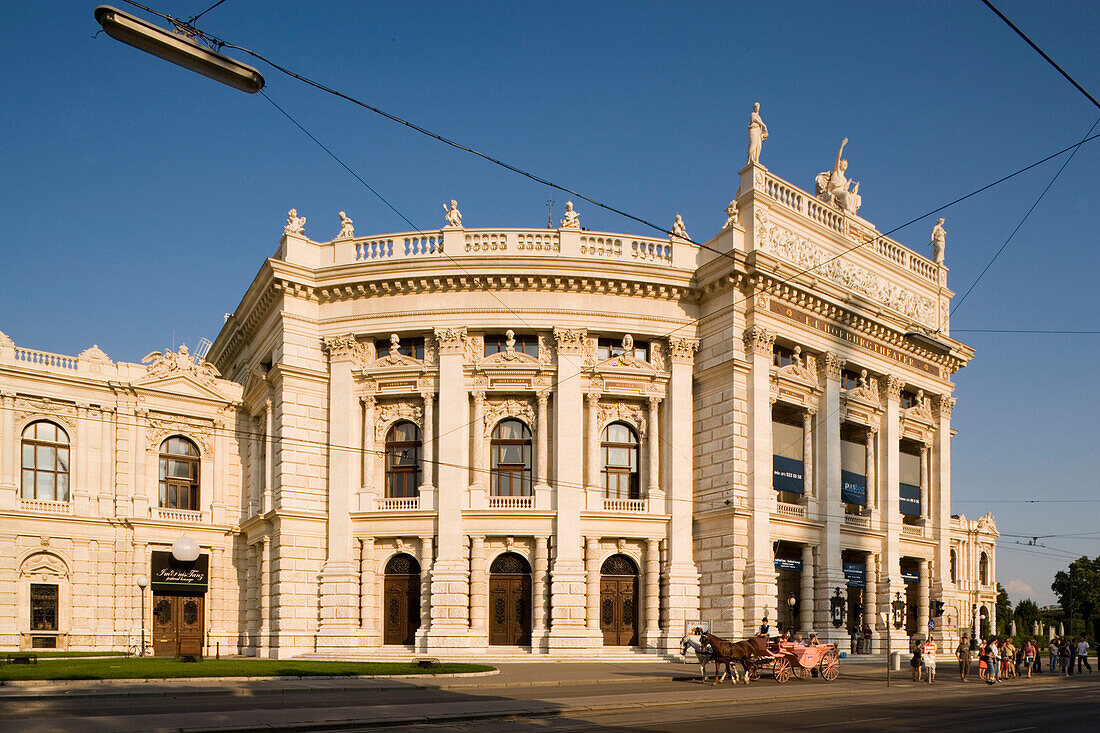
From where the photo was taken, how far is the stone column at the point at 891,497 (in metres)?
49.3

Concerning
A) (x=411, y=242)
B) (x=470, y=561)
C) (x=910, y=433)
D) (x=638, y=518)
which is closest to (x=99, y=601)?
(x=470, y=561)

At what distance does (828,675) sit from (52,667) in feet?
81.5

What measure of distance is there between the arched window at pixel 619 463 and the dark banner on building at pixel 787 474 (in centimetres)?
621

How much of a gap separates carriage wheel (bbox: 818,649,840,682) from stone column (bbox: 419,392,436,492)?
17.8m

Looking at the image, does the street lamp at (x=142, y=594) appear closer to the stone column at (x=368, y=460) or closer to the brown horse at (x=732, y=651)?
the stone column at (x=368, y=460)

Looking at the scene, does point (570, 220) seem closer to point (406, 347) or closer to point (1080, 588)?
point (406, 347)

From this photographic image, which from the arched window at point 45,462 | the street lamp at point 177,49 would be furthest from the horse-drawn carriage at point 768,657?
the arched window at point 45,462

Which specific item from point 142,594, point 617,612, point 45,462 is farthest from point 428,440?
point 45,462

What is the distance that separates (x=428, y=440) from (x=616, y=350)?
9363 millimetres

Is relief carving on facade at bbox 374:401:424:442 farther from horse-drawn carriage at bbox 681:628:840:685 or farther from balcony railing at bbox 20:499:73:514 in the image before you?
horse-drawn carriage at bbox 681:628:840:685

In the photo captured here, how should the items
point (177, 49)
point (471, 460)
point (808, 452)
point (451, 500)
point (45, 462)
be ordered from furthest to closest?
point (808, 452)
point (45, 462)
point (471, 460)
point (451, 500)
point (177, 49)

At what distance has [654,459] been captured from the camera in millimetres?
44281

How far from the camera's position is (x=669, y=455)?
4447 cm

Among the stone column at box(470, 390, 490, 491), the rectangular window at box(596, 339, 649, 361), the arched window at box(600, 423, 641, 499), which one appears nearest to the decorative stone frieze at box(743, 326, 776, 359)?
the rectangular window at box(596, 339, 649, 361)
